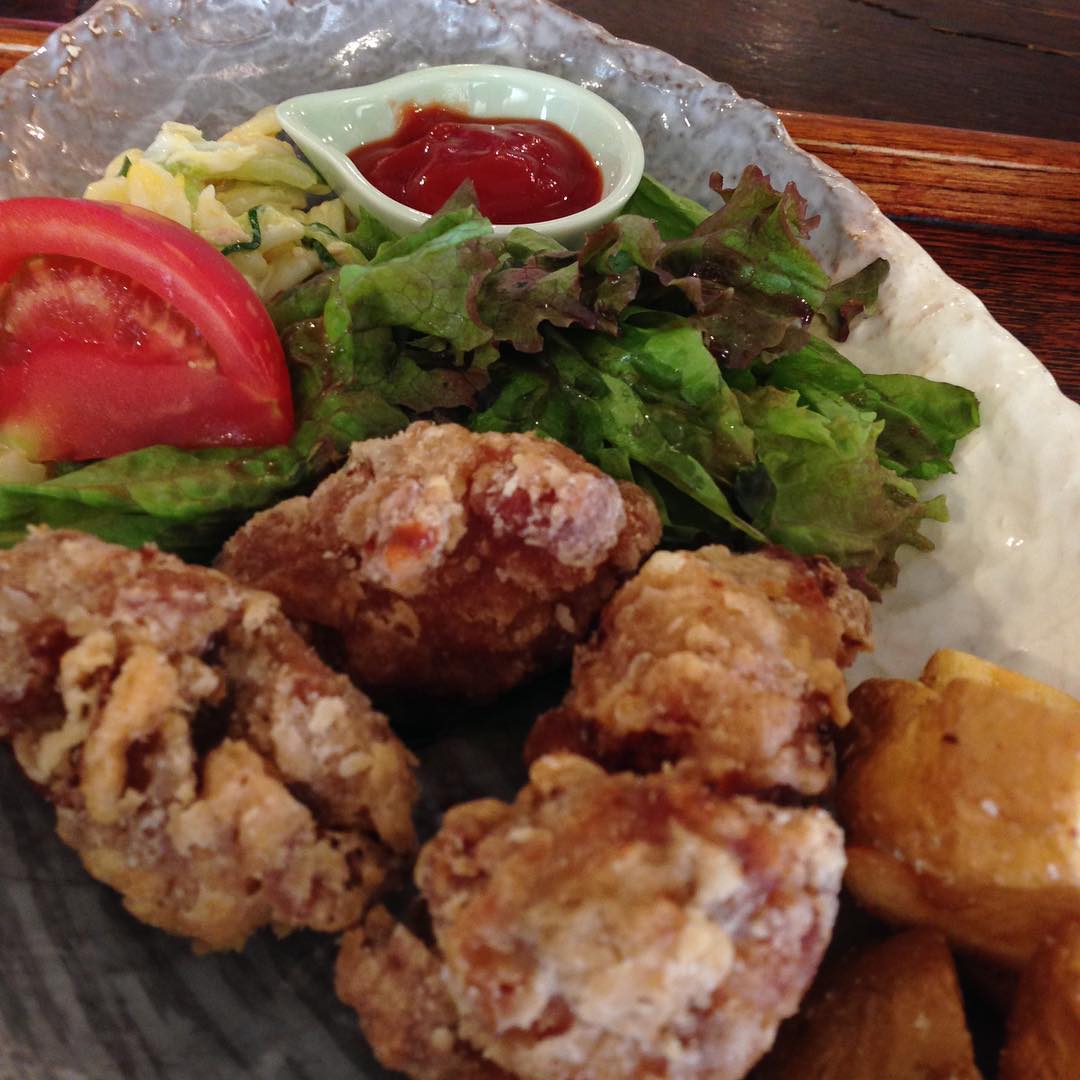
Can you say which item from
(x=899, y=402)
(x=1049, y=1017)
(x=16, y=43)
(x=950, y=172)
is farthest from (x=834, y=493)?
(x=16, y=43)

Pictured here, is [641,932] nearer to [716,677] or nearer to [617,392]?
[716,677]

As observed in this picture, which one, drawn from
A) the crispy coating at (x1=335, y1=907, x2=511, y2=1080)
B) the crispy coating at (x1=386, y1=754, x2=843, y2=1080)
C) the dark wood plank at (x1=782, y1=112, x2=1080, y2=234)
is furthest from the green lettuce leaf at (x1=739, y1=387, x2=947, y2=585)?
→ the dark wood plank at (x1=782, y1=112, x2=1080, y2=234)

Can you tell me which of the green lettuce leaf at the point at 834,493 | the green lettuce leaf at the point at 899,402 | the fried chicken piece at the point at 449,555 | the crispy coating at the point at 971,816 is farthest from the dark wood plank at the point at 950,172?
the crispy coating at the point at 971,816

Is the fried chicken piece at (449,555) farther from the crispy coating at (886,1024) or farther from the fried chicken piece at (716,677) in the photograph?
the crispy coating at (886,1024)

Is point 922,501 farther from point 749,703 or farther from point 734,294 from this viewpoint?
point 749,703

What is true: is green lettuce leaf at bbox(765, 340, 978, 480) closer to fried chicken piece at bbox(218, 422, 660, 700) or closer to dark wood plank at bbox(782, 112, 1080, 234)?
fried chicken piece at bbox(218, 422, 660, 700)

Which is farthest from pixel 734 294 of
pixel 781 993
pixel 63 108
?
pixel 63 108

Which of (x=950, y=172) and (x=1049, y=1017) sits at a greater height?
(x=950, y=172)
